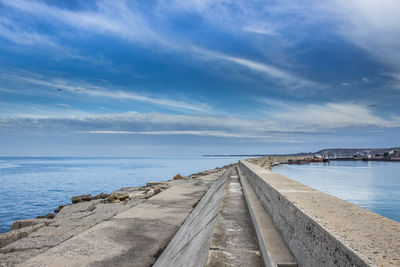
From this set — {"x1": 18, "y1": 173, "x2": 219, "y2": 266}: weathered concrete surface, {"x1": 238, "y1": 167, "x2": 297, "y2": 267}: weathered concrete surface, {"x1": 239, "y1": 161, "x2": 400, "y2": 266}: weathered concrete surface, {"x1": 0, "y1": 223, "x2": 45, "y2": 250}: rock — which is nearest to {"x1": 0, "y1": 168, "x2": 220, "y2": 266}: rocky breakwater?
{"x1": 0, "y1": 223, "x2": 45, "y2": 250}: rock

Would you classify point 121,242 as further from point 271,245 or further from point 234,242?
point 271,245

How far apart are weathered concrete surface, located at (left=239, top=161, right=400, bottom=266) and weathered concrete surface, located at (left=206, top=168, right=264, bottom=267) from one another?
362 mm

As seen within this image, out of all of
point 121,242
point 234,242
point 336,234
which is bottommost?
point 121,242

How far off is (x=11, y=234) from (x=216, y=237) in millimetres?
4431

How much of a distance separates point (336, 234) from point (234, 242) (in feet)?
4.77

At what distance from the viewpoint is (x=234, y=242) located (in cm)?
257

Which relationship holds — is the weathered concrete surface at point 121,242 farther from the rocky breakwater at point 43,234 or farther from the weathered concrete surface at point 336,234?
the weathered concrete surface at point 336,234

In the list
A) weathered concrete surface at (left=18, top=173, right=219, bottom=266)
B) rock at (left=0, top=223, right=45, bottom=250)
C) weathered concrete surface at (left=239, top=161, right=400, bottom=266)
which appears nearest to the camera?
weathered concrete surface at (left=239, top=161, right=400, bottom=266)

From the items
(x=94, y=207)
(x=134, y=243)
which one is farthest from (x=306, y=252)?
(x=94, y=207)

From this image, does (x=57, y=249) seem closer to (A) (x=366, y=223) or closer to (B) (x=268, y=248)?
(B) (x=268, y=248)

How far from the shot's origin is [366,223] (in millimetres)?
1499

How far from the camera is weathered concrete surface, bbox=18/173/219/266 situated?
Answer: 134 inches

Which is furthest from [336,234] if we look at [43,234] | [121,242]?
[43,234]

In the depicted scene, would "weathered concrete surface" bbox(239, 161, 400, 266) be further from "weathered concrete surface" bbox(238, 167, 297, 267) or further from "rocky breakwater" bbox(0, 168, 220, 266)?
"rocky breakwater" bbox(0, 168, 220, 266)
